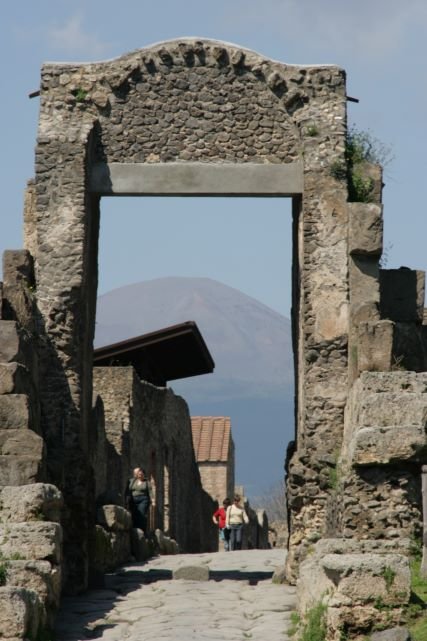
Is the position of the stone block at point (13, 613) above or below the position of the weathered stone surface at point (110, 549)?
below

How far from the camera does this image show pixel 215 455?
1810 inches

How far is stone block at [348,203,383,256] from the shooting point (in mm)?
20609

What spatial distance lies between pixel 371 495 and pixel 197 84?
649cm

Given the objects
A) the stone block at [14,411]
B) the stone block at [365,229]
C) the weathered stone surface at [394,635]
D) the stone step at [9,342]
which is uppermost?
the stone block at [365,229]

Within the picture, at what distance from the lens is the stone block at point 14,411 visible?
1798 cm

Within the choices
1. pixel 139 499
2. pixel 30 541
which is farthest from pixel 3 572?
pixel 139 499

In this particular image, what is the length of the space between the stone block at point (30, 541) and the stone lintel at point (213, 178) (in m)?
6.74

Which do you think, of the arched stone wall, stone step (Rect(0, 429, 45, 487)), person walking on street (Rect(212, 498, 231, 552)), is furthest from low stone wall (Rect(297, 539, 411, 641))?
person walking on street (Rect(212, 498, 231, 552))

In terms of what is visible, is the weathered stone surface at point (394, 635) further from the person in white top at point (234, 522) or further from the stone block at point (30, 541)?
the person in white top at point (234, 522)

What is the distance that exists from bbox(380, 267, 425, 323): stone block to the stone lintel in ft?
5.97

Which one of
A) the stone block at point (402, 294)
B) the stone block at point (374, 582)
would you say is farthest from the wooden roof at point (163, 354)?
the stone block at point (374, 582)

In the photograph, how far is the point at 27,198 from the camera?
2184 centimetres

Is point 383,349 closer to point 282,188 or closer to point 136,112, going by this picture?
point 282,188

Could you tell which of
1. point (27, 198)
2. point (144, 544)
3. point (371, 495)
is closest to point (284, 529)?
point (144, 544)
